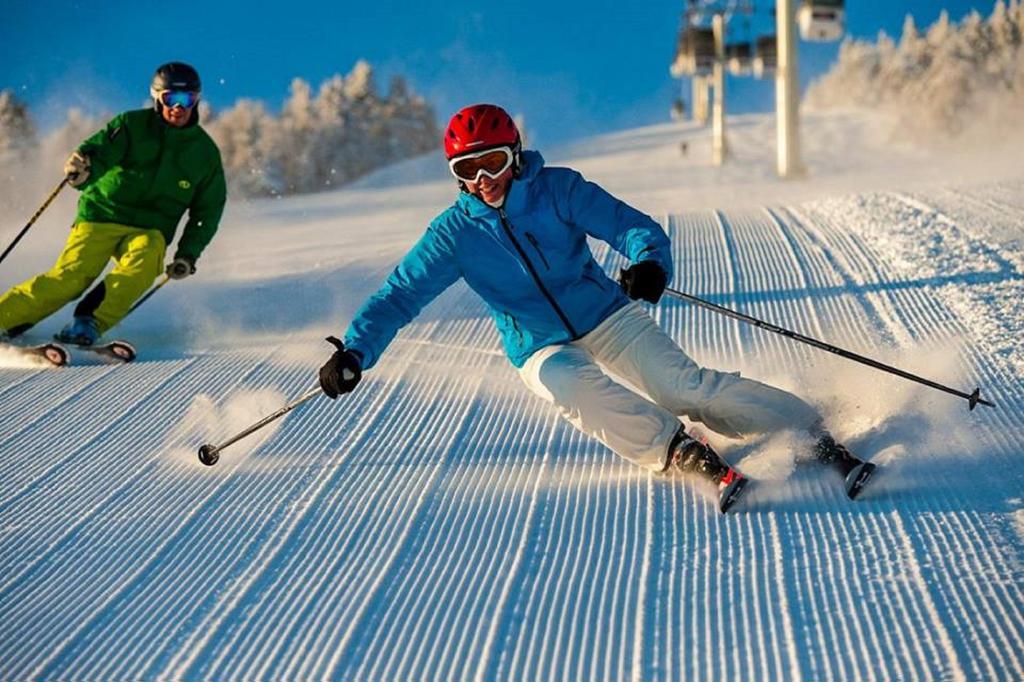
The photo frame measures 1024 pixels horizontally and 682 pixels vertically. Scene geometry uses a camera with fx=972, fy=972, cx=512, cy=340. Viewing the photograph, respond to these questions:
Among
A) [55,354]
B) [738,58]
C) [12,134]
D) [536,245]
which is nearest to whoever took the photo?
[536,245]

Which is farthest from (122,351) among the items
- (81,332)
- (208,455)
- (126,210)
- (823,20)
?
(823,20)

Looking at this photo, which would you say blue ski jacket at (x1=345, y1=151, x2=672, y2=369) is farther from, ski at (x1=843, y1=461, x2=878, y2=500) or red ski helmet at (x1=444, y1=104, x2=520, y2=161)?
ski at (x1=843, y1=461, x2=878, y2=500)

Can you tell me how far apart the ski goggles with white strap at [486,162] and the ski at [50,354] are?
3.71 meters

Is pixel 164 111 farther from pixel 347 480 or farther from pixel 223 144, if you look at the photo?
pixel 223 144

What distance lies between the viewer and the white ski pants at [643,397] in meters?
3.39

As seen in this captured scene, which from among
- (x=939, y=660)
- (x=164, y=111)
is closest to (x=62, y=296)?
(x=164, y=111)

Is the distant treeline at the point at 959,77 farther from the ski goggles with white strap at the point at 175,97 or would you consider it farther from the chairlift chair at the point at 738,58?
the ski goggles with white strap at the point at 175,97

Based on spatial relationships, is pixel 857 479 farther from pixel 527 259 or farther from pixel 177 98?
pixel 177 98

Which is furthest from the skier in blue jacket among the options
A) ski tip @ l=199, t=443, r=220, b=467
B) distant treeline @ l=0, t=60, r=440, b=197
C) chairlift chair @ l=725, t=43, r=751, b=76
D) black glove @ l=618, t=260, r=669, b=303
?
distant treeline @ l=0, t=60, r=440, b=197

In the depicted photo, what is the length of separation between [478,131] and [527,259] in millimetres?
514

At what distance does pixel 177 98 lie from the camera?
20.7ft

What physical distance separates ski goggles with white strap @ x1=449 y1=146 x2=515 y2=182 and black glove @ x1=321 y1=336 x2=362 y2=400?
2.58 ft

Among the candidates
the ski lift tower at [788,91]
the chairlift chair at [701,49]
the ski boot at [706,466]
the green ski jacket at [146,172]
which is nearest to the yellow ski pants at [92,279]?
the green ski jacket at [146,172]

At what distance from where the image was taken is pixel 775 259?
780cm
